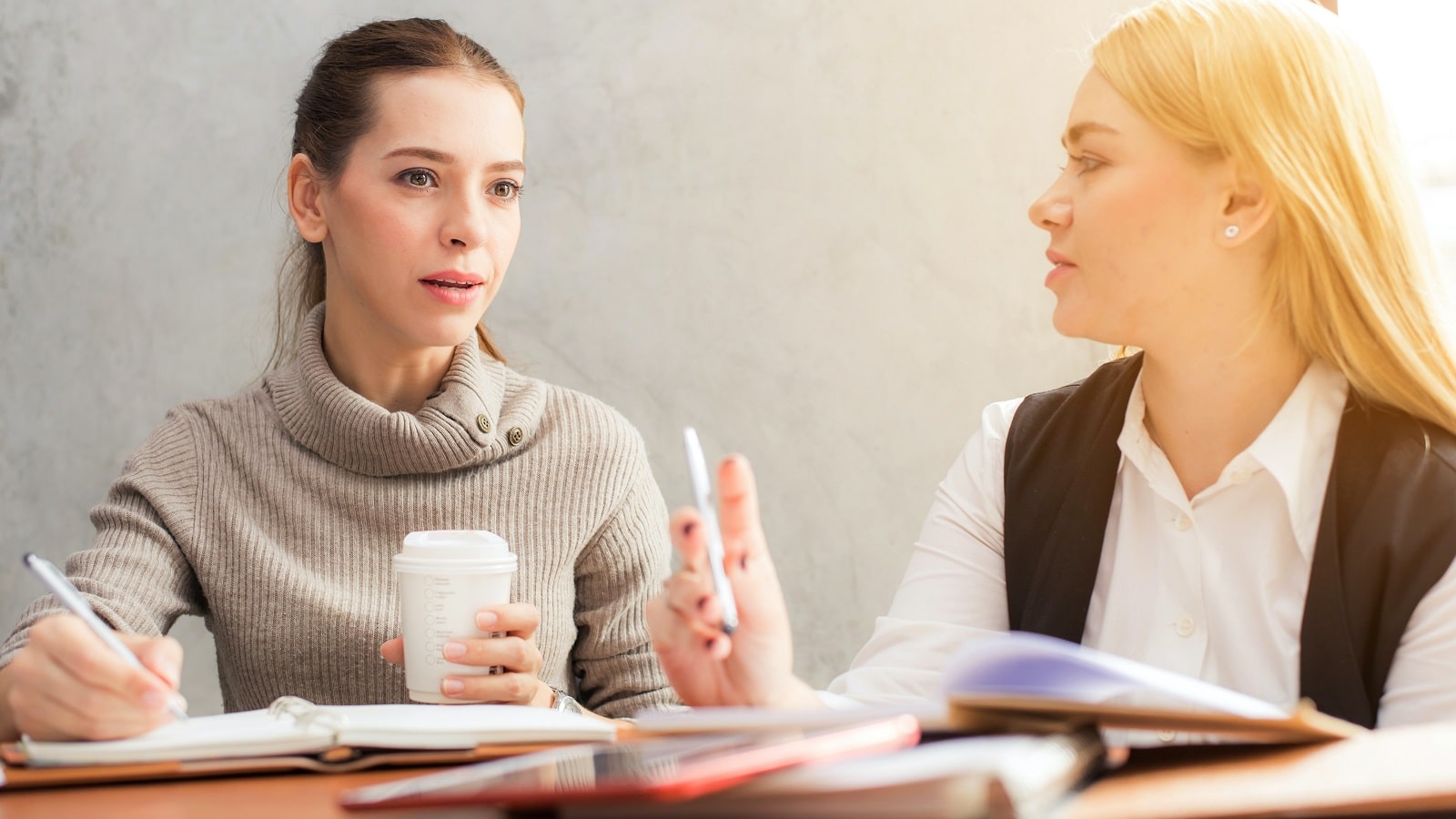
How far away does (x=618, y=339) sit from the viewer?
88.4 inches

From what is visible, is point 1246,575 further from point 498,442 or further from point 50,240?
point 50,240

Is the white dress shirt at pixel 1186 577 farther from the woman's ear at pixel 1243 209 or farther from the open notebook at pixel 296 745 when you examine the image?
the open notebook at pixel 296 745

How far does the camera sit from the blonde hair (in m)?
1.30

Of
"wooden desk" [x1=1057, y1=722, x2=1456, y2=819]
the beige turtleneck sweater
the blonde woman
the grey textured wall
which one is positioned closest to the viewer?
"wooden desk" [x1=1057, y1=722, x2=1456, y2=819]

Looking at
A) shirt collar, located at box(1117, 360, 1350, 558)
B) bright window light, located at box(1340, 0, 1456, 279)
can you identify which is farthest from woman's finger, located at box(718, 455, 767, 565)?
bright window light, located at box(1340, 0, 1456, 279)

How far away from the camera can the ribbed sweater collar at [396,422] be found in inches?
63.3

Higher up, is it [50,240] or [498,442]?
[50,240]

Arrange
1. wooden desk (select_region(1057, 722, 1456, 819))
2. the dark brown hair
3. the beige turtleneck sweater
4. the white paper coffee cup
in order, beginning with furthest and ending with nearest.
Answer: the dark brown hair, the beige turtleneck sweater, the white paper coffee cup, wooden desk (select_region(1057, 722, 1456, 819))

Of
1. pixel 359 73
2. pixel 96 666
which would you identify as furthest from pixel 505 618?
pixel 359 73

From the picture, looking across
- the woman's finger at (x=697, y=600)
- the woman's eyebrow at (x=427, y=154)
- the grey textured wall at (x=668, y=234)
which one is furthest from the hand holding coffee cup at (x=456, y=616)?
the grey textured wall at (x=668, y=234)

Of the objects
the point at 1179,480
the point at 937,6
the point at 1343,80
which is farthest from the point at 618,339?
the point at 1343,80

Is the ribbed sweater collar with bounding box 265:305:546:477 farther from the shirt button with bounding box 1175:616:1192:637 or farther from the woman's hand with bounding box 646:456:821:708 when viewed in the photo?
the shirt button with bounding box 1175:616:1192:637

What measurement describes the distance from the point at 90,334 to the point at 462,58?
92 centimetres

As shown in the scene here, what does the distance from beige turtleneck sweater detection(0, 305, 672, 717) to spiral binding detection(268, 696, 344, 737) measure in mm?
508
